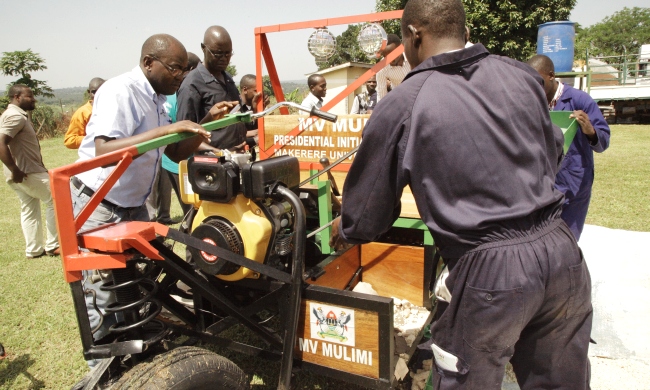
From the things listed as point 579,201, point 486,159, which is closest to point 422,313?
point 579,201

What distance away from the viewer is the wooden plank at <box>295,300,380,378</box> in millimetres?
1876

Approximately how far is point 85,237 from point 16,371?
1.93 metres

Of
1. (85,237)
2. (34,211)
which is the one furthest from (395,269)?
(34,211)

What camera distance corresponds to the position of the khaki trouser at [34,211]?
4930 millimetres

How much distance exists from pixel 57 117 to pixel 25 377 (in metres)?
23.0

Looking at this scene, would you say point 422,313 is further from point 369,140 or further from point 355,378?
A: point 369,140

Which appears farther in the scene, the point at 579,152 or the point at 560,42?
the point at 560,42

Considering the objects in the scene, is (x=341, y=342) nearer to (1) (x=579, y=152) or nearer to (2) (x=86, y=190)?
(2) (x=86, y=190)

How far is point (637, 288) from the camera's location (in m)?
3.46

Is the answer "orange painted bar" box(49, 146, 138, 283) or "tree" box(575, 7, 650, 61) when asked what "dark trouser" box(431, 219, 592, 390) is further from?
"tree" box(575, 7, 650, 61)

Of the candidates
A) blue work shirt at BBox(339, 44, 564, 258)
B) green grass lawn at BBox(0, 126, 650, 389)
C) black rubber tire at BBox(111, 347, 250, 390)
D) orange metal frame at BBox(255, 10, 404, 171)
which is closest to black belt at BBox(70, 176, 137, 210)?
black rubber tire at BBox(111, 347, 250, 390)

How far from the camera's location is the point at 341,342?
194 centimetres

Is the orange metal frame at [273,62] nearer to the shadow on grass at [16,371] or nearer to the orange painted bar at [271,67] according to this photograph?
the orange painted bar at [271,67]

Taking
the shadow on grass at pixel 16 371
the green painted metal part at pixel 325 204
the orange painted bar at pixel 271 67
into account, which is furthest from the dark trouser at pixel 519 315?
the orange painted bar at pixel 271 67
